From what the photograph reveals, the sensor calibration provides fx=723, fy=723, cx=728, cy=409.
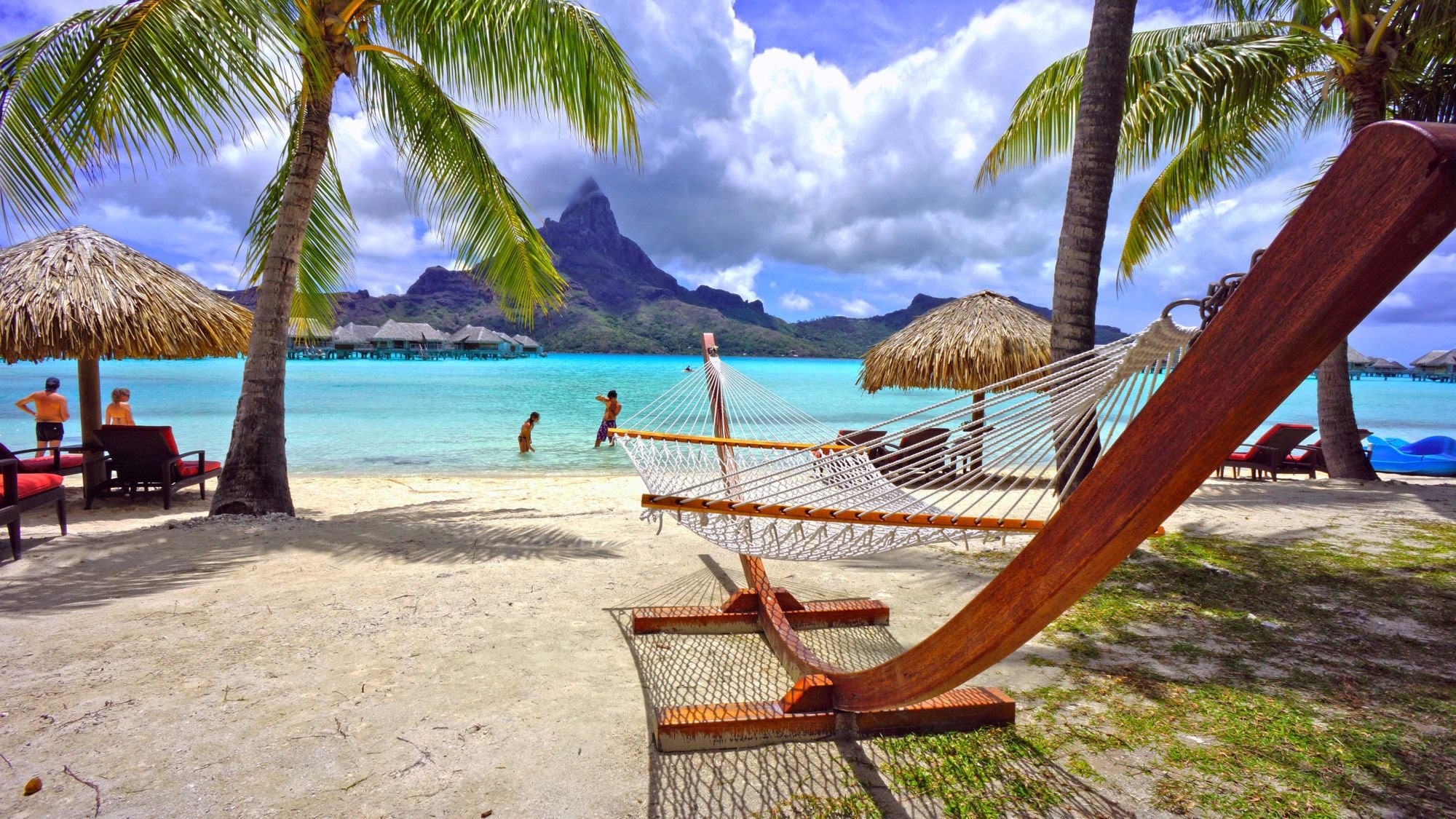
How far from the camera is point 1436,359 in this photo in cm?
2720

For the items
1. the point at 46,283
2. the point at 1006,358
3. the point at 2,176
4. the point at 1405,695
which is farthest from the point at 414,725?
the point at 1006,358

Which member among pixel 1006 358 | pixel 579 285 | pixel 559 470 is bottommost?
pixel 559 470

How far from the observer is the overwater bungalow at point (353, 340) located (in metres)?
42.4

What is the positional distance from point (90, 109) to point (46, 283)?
269 cm

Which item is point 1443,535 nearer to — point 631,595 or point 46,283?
point 631,595

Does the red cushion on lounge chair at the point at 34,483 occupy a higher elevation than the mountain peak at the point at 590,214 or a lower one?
lower

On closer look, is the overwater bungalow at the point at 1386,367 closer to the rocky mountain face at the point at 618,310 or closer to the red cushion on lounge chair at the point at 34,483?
the rocky mountain face at the point at 618,310

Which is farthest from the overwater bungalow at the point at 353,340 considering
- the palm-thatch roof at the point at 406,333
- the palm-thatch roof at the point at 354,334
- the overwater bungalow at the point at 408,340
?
the palm-thatch roof at the point at 406,333

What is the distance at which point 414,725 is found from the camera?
1713mm

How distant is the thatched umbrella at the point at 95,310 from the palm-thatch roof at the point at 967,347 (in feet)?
17.4

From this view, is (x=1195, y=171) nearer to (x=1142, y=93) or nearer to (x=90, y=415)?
(x=1142, y=93)

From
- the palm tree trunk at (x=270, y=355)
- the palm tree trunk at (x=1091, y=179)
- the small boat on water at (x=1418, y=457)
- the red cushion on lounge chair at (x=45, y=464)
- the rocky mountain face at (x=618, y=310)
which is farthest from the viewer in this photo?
the rocky mountain face at (x=618, y=310)

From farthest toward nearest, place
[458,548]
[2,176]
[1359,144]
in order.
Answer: [458,548]
[2,176]
[1359,144]

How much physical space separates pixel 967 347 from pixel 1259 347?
18.9 ft
